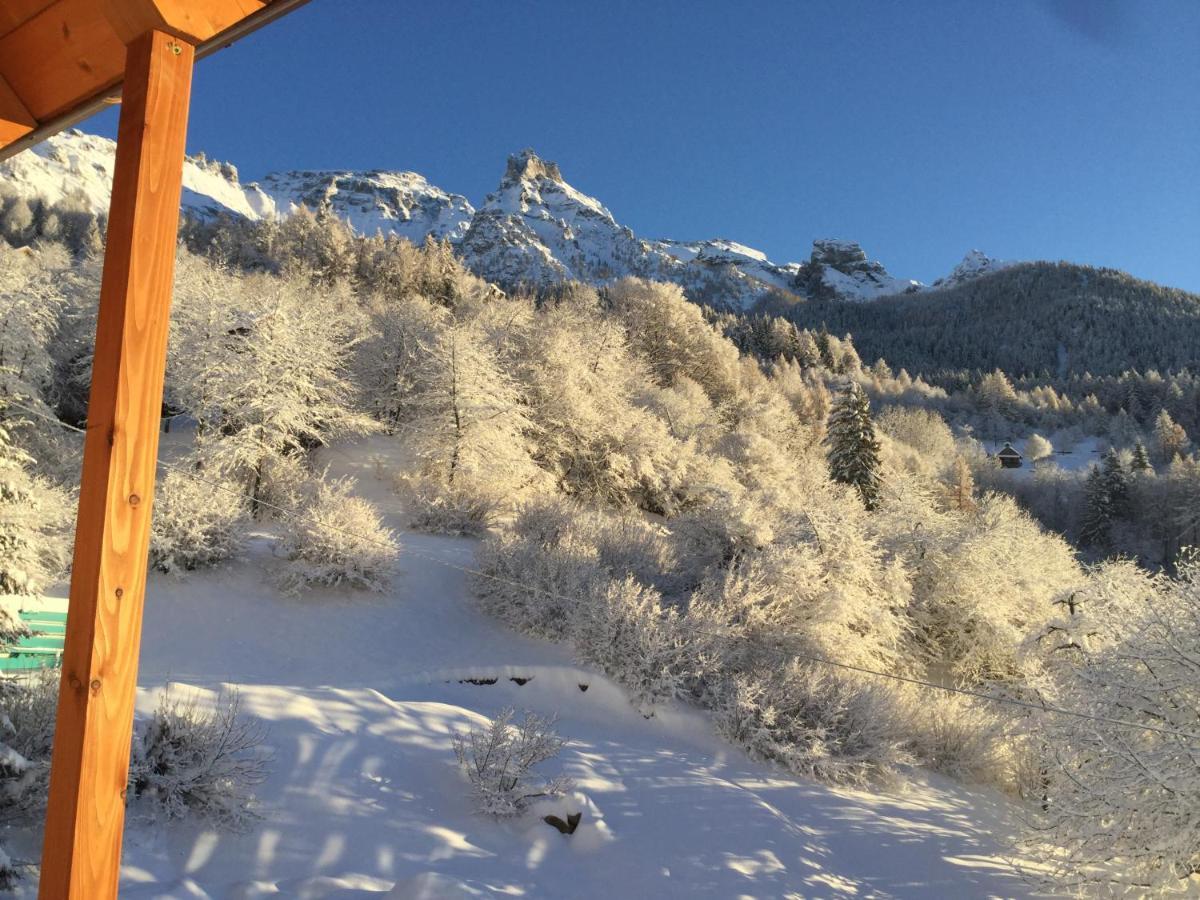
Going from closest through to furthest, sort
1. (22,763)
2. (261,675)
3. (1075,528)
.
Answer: (22,763)
(261,675)
(1075,528)

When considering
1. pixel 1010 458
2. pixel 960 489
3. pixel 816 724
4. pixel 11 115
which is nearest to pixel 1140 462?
pixel 1010 458

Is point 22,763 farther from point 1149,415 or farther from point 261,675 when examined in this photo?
point 1149,415

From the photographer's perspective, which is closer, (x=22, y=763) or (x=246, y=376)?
(x=22, y=763)

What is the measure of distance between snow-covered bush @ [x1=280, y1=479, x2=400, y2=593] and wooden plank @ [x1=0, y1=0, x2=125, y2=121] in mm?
12287

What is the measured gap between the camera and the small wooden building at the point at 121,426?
149 centimetres

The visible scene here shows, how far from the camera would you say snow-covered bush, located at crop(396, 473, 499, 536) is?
64.6 ft

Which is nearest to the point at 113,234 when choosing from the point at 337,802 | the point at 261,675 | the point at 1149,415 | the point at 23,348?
the point at 337,802

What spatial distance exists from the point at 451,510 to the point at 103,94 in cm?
1824

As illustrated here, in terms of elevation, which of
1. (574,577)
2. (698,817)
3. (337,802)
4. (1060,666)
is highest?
(574,577)

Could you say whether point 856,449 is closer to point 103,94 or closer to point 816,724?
point 816,724

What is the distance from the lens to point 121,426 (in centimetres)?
160

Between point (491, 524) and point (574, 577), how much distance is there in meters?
5.40

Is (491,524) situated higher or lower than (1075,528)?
lower

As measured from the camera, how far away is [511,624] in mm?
14562
